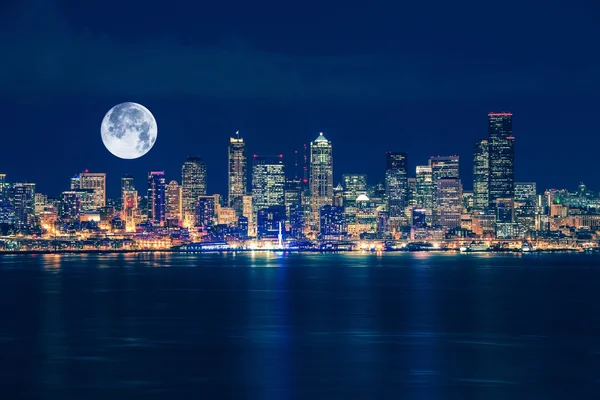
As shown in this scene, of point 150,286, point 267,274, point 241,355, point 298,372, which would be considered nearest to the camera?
point 298,372

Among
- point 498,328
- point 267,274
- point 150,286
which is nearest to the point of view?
point 498,328

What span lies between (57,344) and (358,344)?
57.2 ft

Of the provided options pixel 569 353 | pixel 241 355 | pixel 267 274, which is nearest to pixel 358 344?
pixel 241 355

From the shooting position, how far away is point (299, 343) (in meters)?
59.3

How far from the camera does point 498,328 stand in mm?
67688

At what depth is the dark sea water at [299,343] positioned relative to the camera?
44.5m

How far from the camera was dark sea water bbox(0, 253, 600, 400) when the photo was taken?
44531mm

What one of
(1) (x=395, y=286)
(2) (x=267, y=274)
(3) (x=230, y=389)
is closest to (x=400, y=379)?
(3) (x=230, y=389)

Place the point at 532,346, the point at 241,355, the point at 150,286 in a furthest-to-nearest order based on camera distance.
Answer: the point at 150,286 → the point at 532,346 → the point at 241,355

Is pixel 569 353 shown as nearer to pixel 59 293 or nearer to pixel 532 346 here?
pixel 532 346

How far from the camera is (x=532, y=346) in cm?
5800

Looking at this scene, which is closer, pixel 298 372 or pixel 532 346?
pixel 298 372

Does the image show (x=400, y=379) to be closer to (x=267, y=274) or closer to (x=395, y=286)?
(x=395, y=286)

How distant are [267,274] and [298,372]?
94477mm
